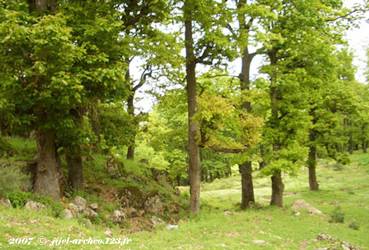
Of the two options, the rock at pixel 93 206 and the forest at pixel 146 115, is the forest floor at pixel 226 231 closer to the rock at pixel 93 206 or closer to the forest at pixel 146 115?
the forest at pixel 146 115

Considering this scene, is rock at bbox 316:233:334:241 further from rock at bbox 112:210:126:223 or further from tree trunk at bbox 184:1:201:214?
rock at bbox 112:210:126:223

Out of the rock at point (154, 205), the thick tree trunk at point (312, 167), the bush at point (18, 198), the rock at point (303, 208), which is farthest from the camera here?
the thick tree trunk at point (312, 167)

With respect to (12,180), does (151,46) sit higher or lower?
higher

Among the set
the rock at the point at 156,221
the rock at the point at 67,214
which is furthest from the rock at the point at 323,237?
the rock at the point at 67,214

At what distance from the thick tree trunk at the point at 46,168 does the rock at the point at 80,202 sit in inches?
29.0


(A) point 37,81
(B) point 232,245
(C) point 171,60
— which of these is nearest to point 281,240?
(B) point 232,245

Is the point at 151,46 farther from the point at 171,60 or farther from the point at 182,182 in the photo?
the point at 182,182

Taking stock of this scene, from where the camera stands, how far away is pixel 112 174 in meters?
19.0

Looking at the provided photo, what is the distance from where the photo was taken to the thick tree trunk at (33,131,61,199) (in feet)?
44.1

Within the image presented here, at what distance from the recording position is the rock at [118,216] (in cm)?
1476

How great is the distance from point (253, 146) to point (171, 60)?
5322mm

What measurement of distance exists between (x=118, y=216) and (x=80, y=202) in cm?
151

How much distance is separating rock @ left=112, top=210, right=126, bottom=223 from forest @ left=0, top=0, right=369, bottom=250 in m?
0.07

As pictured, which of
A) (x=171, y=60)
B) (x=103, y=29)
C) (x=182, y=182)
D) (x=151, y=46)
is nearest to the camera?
(x=103, y=29)
